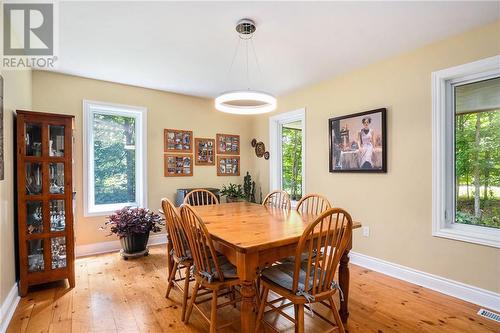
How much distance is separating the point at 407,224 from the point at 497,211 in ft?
2.37

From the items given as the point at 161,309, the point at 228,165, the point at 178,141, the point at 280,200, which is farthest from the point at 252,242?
the point at 228,165

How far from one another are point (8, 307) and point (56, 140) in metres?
1.47

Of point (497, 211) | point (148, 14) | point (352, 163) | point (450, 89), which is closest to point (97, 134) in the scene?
point (148, 14)

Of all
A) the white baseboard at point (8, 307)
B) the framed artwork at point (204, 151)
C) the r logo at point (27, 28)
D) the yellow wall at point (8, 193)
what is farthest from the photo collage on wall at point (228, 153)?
the white baseboard at point (8, 307)

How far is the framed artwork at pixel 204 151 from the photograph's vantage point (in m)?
4.42

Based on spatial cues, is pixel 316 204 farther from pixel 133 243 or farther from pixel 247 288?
pixel 133 243

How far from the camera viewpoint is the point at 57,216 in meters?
2.57

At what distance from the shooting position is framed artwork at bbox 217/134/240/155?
4.68 m

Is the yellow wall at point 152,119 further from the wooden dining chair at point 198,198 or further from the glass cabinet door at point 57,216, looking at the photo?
the glass cabinet door at point 57,216

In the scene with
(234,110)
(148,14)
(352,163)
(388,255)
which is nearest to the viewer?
(148,14)

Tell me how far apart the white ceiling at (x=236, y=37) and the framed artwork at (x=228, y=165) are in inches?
66.0

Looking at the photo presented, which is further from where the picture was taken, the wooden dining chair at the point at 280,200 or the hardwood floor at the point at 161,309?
the wooden dining chair at the point at 280,200

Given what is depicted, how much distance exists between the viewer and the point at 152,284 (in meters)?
2.63

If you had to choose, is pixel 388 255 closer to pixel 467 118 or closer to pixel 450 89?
pixel 467 118
